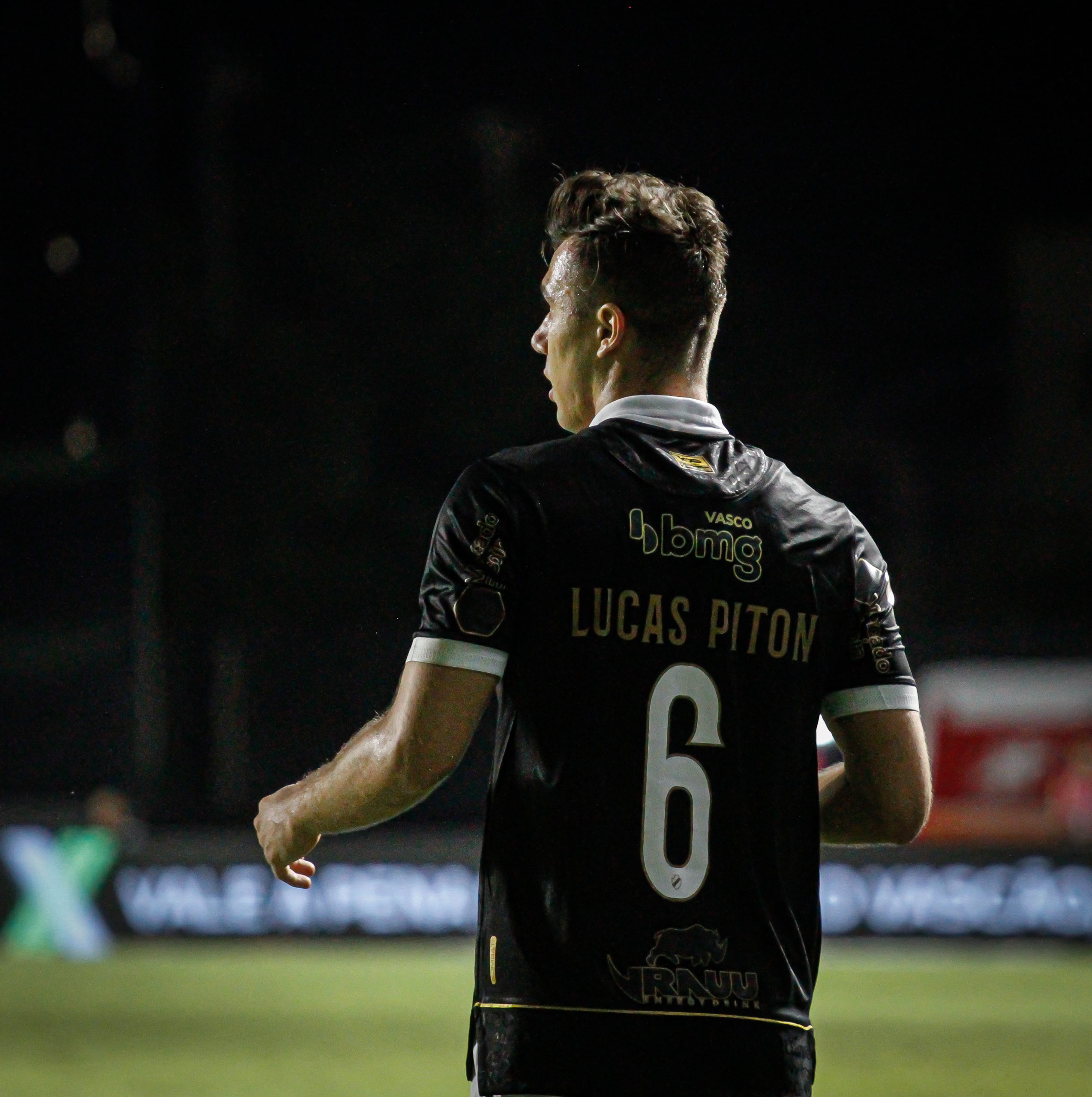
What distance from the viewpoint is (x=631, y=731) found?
2.00m

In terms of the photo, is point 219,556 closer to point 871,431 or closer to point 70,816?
point 70,816

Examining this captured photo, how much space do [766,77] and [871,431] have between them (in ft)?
13.0

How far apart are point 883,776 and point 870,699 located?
0.33 ft

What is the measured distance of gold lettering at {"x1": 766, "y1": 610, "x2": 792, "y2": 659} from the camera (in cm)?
210

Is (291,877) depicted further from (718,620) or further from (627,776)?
(718,620)

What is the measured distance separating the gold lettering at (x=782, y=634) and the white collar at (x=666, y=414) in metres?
0.25

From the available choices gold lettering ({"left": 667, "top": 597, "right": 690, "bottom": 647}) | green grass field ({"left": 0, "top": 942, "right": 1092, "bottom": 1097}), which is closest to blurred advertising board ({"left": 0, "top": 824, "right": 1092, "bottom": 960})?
green grass field ({"left": 0, "top": 942, "right": 1092, "bottom": 1097})

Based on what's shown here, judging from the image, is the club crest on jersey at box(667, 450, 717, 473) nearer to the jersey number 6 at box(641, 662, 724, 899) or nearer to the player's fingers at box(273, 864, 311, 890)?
the jersey number 6 at box(641, 662, 724, 899)

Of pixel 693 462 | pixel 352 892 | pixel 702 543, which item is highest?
pixel 693 462

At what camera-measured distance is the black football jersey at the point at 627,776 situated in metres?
1.98

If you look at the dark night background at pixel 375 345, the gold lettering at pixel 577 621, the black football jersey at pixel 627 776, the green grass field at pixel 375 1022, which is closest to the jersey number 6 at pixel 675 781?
the black football jersey at pixel 627 776

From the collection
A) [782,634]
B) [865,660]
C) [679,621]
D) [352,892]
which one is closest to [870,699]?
[865,660]

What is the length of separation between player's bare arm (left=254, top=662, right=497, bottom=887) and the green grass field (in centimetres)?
554

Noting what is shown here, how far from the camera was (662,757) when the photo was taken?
6.59 feet
